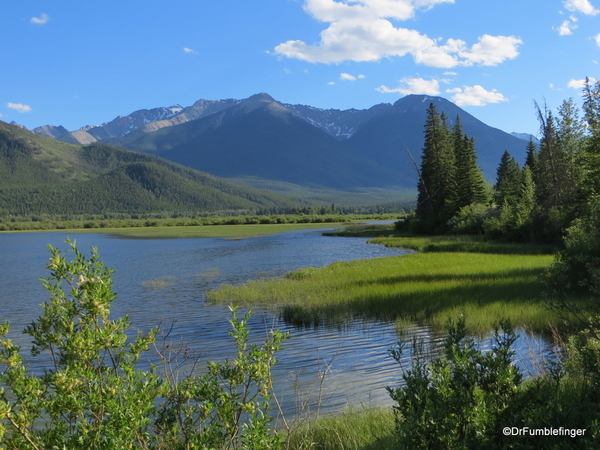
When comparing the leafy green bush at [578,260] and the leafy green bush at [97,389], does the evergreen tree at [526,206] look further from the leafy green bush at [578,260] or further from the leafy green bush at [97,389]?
the leafy green bush at [97,389]

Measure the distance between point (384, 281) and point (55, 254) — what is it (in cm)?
2149

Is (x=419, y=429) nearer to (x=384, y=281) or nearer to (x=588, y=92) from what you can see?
(x=384, y=281)

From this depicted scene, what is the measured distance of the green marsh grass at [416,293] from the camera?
665 inches

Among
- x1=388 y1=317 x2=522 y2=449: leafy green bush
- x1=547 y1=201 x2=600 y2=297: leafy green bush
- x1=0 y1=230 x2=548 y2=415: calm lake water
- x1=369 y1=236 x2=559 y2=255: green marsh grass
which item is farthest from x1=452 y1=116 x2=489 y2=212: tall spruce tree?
x1=388 y1=317 x2=522 y2=449: leafy green bush

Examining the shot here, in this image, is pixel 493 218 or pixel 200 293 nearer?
pixel 200 293

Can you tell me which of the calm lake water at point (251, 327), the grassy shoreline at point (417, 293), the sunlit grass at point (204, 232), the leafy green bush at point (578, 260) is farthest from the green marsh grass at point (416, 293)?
the sunlit grass at point (204, 232)

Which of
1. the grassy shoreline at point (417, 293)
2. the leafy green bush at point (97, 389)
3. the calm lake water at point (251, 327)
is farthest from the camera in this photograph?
the grassy shoreline at point (417, 293)

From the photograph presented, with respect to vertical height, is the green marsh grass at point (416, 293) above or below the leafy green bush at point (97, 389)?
below

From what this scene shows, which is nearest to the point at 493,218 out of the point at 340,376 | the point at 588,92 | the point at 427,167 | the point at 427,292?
the point at 588,92

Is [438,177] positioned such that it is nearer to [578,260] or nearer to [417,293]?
[417,293]

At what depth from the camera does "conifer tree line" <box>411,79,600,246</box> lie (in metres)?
36.3

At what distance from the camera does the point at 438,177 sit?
2522 inches

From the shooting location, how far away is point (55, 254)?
4.93m

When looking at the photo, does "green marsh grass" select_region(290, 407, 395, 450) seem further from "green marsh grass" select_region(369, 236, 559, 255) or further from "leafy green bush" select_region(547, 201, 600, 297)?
"green marsh grass" select_region(369, 236, 559, 255)
